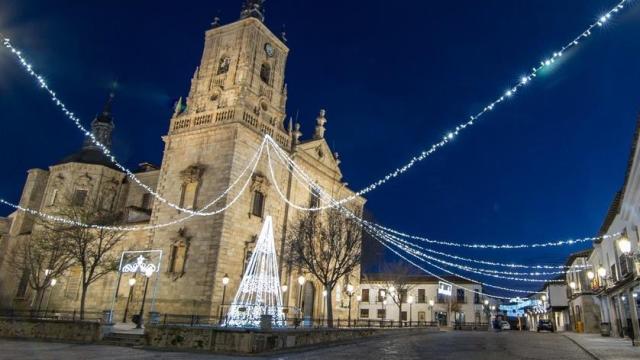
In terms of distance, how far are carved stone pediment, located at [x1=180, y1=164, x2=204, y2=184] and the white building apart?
122 feet

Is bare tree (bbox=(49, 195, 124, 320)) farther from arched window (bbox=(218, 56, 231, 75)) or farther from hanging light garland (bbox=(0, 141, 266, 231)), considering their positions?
arched window (bbox=(218, 56, 231, 75))

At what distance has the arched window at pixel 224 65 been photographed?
115ft

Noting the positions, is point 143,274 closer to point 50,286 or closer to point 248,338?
point 50,286

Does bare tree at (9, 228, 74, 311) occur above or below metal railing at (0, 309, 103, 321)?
above

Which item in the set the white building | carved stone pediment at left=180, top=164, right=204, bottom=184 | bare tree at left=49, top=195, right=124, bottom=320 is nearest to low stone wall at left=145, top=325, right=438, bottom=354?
carved stone pediment at left=180, top=164, right=204, bottom=184

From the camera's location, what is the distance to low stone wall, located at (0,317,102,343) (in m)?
20.1

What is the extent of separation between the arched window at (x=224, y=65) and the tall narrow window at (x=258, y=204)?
1046 centimetres

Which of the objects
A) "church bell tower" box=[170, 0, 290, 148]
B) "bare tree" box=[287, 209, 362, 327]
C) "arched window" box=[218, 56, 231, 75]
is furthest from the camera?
"arched window" box=[218, 56, 231, 75]

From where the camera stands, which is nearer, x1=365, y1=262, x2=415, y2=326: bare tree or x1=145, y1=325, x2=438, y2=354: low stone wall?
x1=145, y1=325, x2=438, y2=354: low stone wall

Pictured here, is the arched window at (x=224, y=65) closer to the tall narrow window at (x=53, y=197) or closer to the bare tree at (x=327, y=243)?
the bare tree at (x=327, y=243)

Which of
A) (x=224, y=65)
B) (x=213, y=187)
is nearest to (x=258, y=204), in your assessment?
(x=213, y=187)

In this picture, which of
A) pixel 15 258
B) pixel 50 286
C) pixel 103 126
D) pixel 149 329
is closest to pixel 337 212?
pixel 149 329

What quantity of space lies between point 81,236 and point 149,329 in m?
15.7

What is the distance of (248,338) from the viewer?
16156 mm
